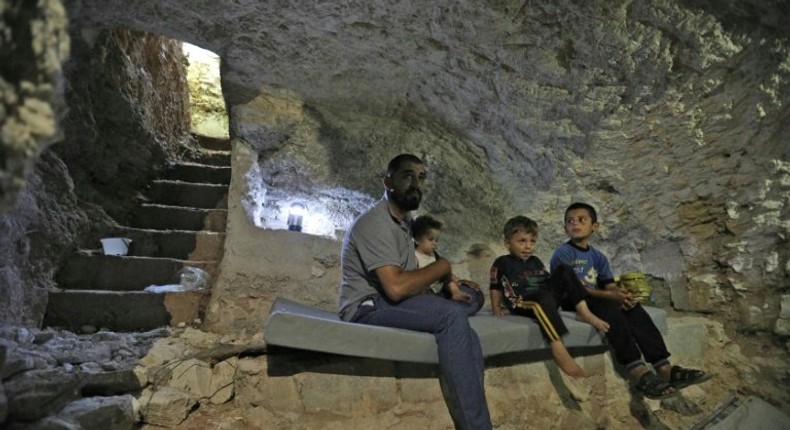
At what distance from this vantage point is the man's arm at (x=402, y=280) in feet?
6.31

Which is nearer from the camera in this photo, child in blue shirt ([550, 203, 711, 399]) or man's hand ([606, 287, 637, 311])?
child in blue shirt ([550, 203, 711, 399])

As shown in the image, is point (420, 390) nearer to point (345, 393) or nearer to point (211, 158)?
point (345, 393)

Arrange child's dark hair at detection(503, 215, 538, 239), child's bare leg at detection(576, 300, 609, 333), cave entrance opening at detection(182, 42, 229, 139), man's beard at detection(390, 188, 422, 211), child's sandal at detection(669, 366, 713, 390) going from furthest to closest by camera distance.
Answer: cave entrance opening at detection(182, 42, 229, 139)
child's dark hair at detection(503, 215, 538, 239)
child's bare leg at detection(576, 300, 609, 333)
man's beard at detection(390, 188, 422, 211)
child's sandal at detection(669, 366, 713, 390)

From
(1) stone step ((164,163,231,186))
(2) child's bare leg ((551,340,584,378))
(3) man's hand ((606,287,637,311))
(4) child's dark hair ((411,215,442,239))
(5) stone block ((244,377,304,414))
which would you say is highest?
(1) stone step ((164,163,231,186))

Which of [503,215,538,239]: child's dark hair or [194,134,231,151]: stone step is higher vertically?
[194,134,231,151]: stone step

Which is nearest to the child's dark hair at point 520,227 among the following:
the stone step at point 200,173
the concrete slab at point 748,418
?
the concrete slab at point 748,418

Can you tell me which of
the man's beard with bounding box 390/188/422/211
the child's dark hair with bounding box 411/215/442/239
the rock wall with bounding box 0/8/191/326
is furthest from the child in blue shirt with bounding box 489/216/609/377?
the rock wall with bounding box 0/8/191/326

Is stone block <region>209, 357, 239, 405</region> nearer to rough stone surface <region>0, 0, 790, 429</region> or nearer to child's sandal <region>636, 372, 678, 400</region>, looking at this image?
rough stone surface <region>0, 0, 790, 429</region>

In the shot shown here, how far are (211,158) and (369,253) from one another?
3931 mm

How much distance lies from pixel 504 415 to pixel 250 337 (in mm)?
1505

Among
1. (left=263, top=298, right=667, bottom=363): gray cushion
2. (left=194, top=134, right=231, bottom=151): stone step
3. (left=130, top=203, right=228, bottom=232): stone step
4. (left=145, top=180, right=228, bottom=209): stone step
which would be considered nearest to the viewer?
(left=263, top=298, right=667, bottom=363): gray cushion

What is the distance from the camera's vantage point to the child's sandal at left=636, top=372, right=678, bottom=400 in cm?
209

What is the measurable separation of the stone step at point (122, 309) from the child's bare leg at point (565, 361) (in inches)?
83.5

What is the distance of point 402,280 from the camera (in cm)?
194
